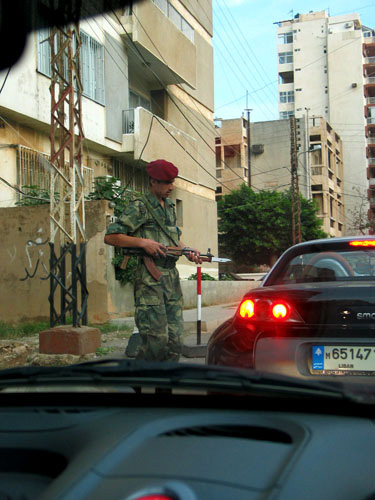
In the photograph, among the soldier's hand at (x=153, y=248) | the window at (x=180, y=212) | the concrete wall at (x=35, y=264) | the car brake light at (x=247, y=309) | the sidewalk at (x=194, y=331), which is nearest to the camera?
the car brake light at (x=247, y=309)

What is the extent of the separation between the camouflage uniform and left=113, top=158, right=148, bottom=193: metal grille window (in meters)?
12.7

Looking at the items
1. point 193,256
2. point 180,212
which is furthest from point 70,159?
point 180,212

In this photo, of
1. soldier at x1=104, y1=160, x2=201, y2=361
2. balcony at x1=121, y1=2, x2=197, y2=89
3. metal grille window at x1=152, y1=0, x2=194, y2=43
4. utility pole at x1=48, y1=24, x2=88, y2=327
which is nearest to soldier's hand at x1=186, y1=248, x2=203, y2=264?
soldier at x1=104, y1=160, x2=201, y2=361

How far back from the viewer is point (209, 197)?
24.7 m

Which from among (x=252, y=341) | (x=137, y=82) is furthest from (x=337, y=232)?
(x=252, y=341)

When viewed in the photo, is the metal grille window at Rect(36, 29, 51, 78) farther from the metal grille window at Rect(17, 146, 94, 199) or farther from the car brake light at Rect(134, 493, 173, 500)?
the car brake light at Rect(134, 493, 173, 500)

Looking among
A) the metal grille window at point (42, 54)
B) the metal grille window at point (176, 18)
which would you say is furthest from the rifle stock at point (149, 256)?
the metal grille window at point (176, 18)

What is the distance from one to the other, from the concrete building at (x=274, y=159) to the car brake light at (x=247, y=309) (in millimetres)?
54988

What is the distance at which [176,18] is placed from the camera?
21.3 m

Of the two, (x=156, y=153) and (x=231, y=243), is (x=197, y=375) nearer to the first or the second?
(x=156, y=153)

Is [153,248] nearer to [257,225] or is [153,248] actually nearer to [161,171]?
[161,171]

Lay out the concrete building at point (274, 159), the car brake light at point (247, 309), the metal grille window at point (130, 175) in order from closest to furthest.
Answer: the car brake light at point (247, 309)
the metal grille window at point (130, 175)
the concrete building at point (274, 159)

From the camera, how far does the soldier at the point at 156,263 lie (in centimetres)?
447

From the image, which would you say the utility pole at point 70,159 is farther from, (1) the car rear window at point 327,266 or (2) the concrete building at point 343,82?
(2) the concrete building at point 343,82
